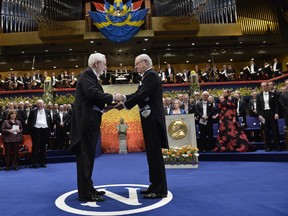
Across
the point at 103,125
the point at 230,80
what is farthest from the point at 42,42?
the point at 230,80

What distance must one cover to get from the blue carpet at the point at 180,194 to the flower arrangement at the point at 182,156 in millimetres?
500

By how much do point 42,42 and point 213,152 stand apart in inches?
498

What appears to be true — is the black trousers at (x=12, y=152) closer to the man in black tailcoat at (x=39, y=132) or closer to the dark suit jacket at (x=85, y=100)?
the man in black tailcoat at (x=39, y=132)

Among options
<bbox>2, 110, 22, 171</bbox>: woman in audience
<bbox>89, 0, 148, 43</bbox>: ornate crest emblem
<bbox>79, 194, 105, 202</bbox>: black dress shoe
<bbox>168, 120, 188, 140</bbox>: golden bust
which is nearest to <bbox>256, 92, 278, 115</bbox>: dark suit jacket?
<bbox>168, 120, 188, 140</bbox>: golden bust

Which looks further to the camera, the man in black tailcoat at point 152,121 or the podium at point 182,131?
the podium at point 182,131

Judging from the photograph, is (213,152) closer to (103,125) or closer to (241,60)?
(103,125)

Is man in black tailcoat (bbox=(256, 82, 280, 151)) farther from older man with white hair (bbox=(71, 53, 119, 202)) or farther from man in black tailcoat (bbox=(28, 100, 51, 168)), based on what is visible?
man in black tailcoat (bbox=(28, 100, 51, 168))

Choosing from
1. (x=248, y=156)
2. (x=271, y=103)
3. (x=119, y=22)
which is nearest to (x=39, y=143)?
(x=248, y=156)

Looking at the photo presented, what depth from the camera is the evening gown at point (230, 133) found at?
618 cm

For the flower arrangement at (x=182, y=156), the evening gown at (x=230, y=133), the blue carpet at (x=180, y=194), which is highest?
the evening gown at (x=230, y=133)

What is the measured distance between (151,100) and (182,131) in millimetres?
2444

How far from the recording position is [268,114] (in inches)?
238

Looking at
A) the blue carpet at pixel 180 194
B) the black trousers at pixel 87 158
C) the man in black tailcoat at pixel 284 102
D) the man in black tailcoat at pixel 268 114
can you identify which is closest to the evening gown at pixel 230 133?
the man in black tailcoat at pixel 268 114

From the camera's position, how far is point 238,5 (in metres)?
17.0
